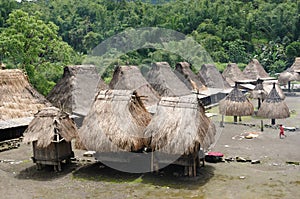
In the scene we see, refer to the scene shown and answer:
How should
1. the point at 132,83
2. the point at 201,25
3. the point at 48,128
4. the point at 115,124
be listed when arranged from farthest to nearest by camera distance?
1. the point at 201,25
2. the point at 132,83
3. the point at 48,128
4. the point at 115,124

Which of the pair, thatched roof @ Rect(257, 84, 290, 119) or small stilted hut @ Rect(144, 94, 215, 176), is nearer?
small stilted hut @ Rect(144, 94, 215, 176)

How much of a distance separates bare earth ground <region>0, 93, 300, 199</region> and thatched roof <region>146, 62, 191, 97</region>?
11125 mm

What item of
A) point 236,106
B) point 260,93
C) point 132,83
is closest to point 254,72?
point 260,93

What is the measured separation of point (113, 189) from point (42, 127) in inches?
166

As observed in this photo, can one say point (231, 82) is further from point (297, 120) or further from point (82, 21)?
point (82, 21)

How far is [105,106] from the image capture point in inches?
645

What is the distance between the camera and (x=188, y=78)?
1363 inches

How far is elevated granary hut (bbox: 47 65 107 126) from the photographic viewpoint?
2432 centimetres

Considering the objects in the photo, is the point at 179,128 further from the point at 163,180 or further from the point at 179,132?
the point at 163,180

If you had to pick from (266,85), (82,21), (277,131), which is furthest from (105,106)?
(82,21)

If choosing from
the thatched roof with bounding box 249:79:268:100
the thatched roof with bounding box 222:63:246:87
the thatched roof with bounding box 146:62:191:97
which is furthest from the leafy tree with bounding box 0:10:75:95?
the thatched roof with bounding box 222:63:246:87

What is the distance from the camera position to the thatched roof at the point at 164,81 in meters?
29.5

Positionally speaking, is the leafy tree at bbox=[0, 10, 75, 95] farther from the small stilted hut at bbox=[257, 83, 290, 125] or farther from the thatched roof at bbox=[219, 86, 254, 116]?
the small stilted hut at bbox=[257, 83, 290, 125]

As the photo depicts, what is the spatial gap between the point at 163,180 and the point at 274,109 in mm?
11873
